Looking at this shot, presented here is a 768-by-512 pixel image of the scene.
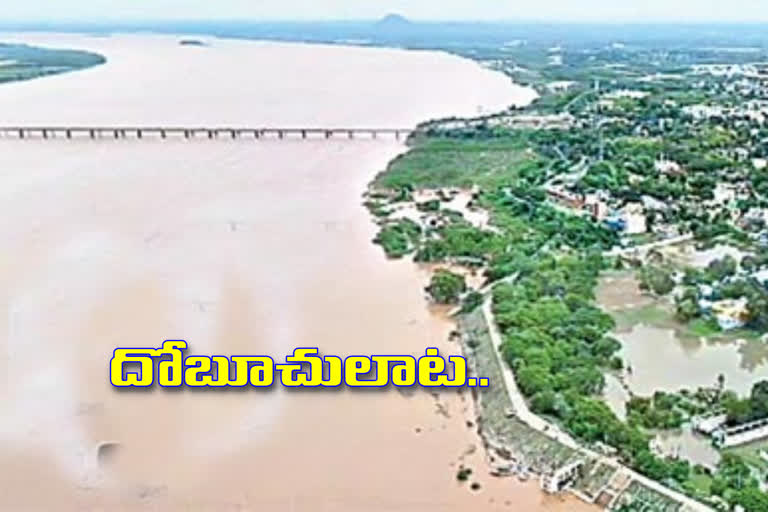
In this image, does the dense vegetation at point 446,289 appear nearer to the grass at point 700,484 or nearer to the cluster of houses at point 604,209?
the cluster of houses at point 604,209

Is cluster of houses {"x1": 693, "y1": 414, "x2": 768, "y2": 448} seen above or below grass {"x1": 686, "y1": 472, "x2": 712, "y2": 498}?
below

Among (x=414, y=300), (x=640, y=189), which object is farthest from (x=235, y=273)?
(x=640, y=189)

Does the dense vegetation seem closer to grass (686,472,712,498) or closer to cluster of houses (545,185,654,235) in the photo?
cluster of houses (545,185,654,235)

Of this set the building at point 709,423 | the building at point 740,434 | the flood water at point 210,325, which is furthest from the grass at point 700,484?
the flood water at point 210,325

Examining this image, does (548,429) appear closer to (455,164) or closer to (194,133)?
(455,164)

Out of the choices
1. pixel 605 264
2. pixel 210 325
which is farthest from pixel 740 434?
pixel 210 325

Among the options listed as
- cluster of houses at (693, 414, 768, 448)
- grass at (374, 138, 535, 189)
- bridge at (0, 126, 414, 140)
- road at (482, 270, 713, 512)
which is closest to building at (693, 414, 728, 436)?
cluster of houses at (693, 414, 768, 448)

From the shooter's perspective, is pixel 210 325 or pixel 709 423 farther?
pixel 210 325
